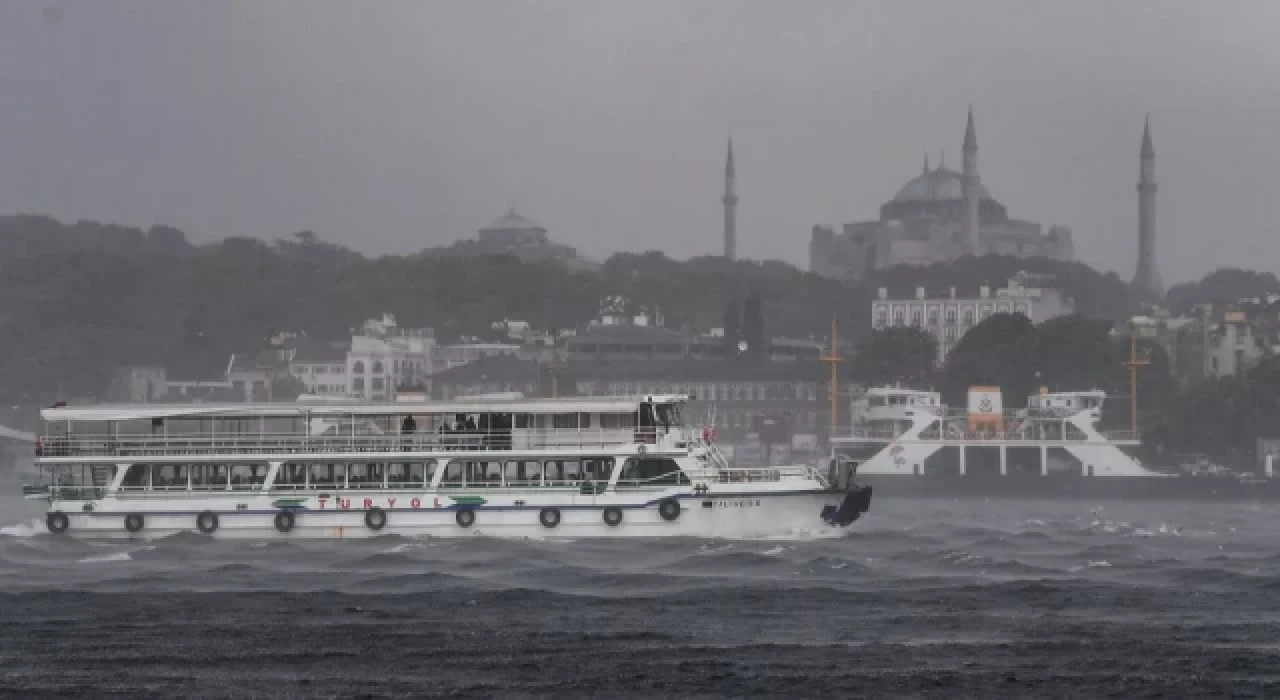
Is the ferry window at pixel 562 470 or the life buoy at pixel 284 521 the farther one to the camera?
the life buoy at pixel 284 521

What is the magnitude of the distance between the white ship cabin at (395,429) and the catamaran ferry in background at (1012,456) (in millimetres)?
54817

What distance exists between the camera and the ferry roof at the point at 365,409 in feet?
212

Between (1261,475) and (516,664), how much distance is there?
291 ft

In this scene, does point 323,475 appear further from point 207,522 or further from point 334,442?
point 207,522

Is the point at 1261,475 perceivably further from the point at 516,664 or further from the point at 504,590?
the point at 516,664

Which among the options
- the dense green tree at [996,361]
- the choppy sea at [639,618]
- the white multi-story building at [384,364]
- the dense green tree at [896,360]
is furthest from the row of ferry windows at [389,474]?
the dense green tree at [896,360]

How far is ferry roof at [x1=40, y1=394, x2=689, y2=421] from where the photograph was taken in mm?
64688

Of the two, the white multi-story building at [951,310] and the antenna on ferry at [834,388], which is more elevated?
the white multi-story building at [951,310]

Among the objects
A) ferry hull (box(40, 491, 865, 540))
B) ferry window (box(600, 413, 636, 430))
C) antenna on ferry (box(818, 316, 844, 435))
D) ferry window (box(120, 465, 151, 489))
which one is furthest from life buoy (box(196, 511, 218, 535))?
antenna on ferry (box(818, 316, 844, 435))

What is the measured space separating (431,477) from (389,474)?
104 centimetres

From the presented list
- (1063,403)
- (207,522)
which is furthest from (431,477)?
(1063,403)

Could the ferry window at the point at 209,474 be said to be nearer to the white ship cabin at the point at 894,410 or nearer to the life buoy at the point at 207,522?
the life buoy at the point at 207,522

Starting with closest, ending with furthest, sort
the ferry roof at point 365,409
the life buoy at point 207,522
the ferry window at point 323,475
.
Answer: the ferry roof at point 365,409
the life buoy at point 207,522
the ferry window at point 323,475

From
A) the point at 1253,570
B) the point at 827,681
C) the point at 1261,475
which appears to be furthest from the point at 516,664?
the point at 1261,475
